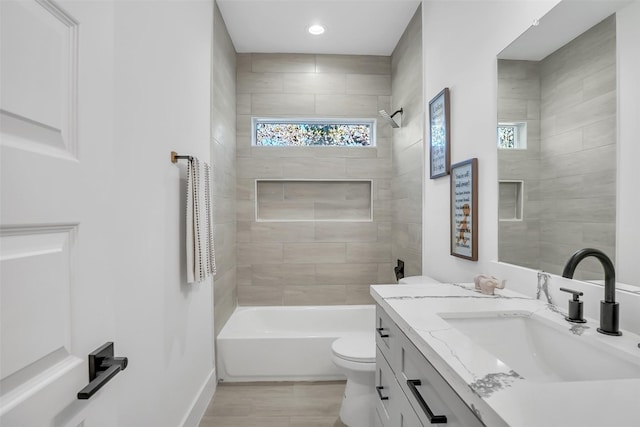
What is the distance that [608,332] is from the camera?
920 millimetres

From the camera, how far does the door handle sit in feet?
2.08

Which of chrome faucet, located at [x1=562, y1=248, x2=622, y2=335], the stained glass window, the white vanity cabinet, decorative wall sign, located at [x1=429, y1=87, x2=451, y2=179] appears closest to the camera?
the white vanity cabinet

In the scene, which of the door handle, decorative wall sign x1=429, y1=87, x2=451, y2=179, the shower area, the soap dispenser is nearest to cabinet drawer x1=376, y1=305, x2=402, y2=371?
the soap dispenser

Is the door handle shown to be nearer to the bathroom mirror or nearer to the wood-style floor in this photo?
the bathroom mirror

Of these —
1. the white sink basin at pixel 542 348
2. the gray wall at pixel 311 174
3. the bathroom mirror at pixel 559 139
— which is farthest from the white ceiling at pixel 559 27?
the gray wall at pixel 311 174

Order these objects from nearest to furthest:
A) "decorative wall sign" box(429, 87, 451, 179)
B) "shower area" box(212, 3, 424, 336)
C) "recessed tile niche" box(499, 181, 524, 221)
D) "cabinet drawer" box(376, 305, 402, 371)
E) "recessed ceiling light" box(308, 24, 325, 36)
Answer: "cabinet drawer" box(376, 305, 402, 371) < "recessed tile niche" box(499, 181, 524, 221) < "decorative wall sign" box(429, 87, 451, 179) < "recessed ceiling light" box(308, 24, 325, 36) < "shower area" box(212, 3, 424, 336)

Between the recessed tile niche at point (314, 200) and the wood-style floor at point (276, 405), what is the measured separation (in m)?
1.51

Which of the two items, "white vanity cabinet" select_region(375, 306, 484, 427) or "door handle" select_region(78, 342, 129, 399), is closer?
"door handle" select_region(78, 342, 129, 399)

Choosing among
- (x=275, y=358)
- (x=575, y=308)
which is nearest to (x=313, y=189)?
(x=275, y=358)

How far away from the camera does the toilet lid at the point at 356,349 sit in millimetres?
1968

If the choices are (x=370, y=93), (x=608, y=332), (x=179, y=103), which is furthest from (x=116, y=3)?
(x=370, y=93)

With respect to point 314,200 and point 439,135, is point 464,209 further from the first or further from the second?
point 314,200

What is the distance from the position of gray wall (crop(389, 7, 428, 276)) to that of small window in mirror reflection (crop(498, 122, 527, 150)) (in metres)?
0.99

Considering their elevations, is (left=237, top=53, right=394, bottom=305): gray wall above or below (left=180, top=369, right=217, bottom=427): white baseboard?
above
